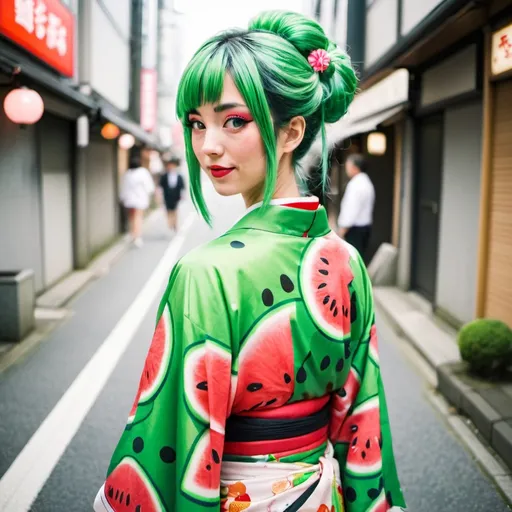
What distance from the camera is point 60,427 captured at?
5.25 metres

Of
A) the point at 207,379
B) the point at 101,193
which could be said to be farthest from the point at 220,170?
the point at 101,193

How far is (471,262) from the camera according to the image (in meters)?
7.78

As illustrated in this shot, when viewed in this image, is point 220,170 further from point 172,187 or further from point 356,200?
point 172,187

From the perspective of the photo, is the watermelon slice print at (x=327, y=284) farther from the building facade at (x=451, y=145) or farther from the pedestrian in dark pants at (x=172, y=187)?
the pedestrian in dark pants at (x=172, y=187)

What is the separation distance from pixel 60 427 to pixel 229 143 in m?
4.28

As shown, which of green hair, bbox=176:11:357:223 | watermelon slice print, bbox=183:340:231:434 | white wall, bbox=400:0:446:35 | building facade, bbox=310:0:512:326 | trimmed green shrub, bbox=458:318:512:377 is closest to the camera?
watermelon slice print, bbox=183:340:231:434

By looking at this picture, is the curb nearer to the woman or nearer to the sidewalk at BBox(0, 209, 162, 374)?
the woman

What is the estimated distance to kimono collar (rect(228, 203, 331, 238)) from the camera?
1685 millimetres

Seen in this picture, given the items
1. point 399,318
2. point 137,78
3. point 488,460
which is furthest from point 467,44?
point 137,78

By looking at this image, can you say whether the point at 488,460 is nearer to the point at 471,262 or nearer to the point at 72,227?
the point at 471,262

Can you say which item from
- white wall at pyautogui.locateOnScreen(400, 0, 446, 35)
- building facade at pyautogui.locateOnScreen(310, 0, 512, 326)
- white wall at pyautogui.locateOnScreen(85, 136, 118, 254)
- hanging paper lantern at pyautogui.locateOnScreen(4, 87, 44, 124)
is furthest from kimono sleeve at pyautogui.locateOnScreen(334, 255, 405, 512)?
white wall at pyautogui.locateOnScreen(85, 136, 118, 254)

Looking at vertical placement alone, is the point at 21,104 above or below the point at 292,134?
above

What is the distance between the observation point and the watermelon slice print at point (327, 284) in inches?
66.3

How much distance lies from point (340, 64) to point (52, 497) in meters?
3.54
